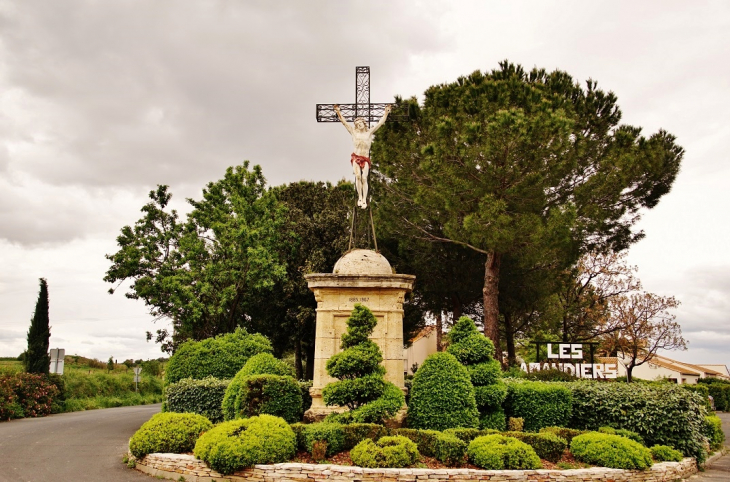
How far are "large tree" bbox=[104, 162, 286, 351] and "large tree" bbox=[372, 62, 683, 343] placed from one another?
559 cm

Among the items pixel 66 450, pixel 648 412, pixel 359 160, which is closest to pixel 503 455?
pixel 648 412

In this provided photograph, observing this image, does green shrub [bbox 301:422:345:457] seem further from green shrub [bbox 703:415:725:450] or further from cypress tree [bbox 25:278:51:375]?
cypress tree [bbox 25:278:51:375]

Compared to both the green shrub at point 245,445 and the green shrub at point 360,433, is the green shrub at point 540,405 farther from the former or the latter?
the green shrub at point 245,445

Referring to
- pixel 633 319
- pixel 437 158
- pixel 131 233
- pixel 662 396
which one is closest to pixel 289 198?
pixel 131 233

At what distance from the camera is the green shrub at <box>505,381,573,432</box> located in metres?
13.1

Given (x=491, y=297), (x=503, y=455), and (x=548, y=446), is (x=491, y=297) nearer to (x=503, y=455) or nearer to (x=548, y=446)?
(x=548, y=446)

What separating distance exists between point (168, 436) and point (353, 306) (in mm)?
4614

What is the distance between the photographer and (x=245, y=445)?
948 cm

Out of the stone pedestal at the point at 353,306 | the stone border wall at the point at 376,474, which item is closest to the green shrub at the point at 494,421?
the stone pedestal at the point at 353,306

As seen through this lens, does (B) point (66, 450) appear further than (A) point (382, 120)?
No

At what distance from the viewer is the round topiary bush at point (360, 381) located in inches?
438

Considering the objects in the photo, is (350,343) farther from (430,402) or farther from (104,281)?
(104,281)

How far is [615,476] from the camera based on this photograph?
9656 millimetres

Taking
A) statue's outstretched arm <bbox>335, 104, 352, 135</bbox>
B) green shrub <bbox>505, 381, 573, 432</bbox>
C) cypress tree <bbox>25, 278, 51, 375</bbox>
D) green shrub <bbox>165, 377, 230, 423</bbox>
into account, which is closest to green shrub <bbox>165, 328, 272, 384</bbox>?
green shrub <bbox>165, 377, 230, 423</bbox>
